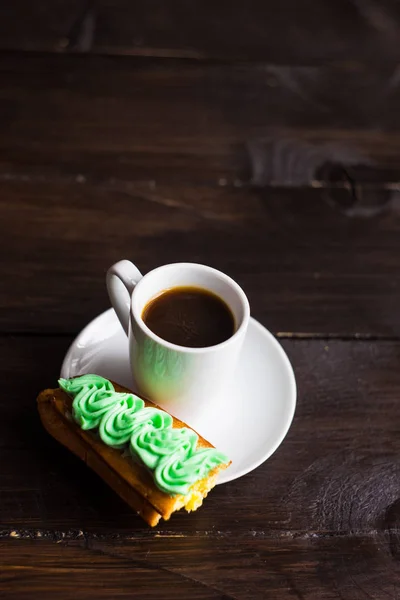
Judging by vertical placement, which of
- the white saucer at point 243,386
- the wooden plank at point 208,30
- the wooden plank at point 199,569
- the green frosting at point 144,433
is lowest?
the wooden plank at point 199,569

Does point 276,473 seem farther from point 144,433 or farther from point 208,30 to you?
point 208,30

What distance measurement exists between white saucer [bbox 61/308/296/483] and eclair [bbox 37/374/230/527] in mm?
50

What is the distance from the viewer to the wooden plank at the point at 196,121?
125 cm

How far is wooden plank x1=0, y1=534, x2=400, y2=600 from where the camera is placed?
74cm

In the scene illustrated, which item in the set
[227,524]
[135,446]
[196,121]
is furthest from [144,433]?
[196,121]

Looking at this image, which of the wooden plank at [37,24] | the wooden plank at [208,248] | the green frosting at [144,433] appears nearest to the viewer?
the green frosting at [144,433]

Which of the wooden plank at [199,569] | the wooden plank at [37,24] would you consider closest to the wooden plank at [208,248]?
the wooden plank at [199,569]

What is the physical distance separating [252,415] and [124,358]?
0.19 m

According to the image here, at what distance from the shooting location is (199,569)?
0.76 metres

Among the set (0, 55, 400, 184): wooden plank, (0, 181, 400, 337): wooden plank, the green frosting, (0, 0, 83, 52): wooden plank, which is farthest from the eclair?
(0, 0, 83, 52): wooden plank

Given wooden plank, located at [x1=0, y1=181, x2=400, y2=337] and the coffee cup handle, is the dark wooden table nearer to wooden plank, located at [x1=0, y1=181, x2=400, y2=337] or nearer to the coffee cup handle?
wooden plank, located at [x1=0, y1=181, x2=400, y2=337]

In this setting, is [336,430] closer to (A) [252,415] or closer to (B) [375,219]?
(A) [252,415]

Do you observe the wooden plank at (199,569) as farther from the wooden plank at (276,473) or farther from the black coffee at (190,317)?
the black coffee at (190,317)

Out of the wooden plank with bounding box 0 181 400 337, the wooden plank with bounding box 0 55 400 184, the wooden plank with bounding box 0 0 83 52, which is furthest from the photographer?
the wooden plank with bounding box 0 0 83 52
